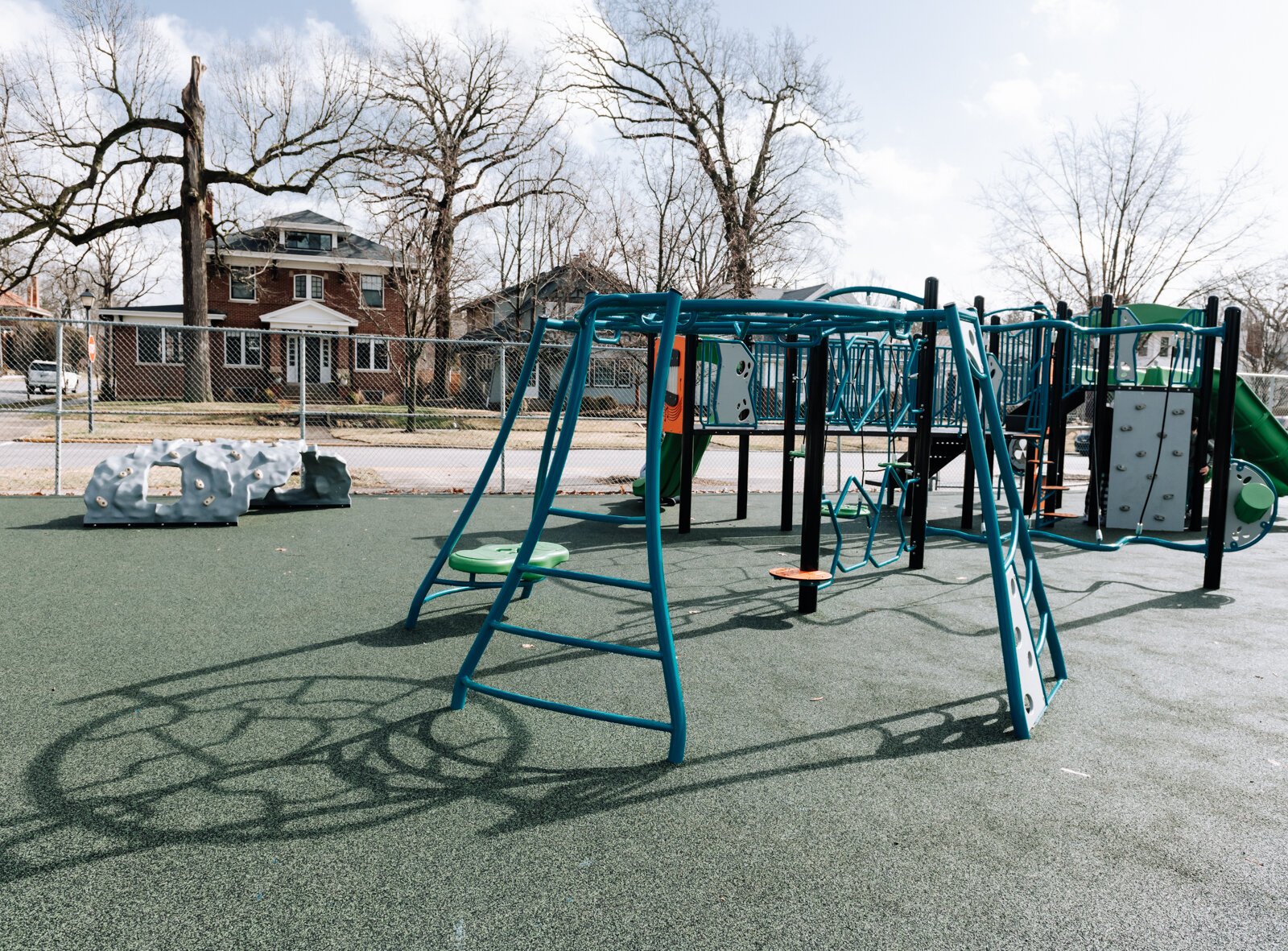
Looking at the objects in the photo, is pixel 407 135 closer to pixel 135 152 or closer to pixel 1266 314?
pixel 135 152

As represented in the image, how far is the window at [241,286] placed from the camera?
117 ft

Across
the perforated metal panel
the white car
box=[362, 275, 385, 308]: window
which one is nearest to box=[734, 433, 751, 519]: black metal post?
the perforated metal panel

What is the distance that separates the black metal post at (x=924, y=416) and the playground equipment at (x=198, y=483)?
592 centimetres

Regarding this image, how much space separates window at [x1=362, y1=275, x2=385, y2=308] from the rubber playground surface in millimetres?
32516

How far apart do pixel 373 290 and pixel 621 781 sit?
3660 centimetres

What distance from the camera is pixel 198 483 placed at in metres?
8.62

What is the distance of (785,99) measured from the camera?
33.2 m

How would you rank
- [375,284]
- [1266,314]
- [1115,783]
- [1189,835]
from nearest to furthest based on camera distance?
1. [1189,835]
2. [1115,783]
3. [375,284]
4. [1266,314]

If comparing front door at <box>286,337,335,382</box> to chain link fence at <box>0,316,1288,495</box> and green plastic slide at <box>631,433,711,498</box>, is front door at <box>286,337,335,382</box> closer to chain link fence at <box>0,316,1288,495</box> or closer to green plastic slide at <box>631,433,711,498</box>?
chain link fence at <box>0,316,1288,495</box>

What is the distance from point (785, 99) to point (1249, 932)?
34.2m

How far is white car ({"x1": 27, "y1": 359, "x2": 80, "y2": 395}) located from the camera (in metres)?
36.6

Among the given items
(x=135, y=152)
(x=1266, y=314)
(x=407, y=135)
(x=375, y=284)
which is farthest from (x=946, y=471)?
(x=1266, y=314)

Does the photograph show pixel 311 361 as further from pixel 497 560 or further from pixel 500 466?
pixel 497 560

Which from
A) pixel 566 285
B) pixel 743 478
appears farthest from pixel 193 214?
pixel 743 478
